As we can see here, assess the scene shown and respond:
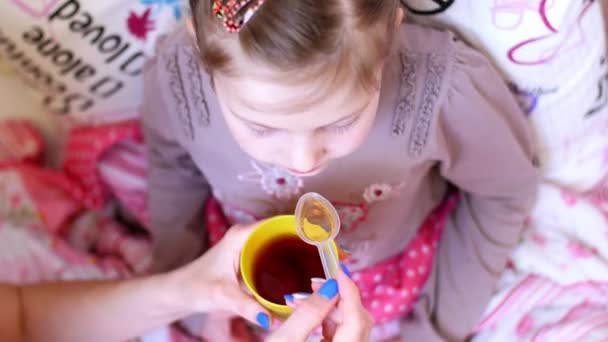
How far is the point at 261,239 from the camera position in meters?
0.71

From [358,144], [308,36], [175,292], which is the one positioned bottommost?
[175,292]

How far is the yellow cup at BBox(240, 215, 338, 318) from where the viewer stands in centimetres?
68

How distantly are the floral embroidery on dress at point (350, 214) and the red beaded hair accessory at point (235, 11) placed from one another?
36 cm

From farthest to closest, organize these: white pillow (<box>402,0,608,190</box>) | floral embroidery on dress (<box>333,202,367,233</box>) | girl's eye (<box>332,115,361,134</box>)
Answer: floral embroidery on dress (<box>333,202,367,233</box>) < white pillow (<box>402,0,608,190</box>) < girl's eye (<box>332,115,361,134</box>)

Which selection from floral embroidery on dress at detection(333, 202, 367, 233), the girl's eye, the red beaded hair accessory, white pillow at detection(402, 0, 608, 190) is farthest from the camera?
floral embroidery on dress at detection(333, 202, 367, 233)

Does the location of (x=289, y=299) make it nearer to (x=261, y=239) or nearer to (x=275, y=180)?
(x=261, y=239)

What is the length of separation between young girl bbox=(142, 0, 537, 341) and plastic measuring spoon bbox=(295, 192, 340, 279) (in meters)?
0.04

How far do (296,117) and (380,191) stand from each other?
263 mm

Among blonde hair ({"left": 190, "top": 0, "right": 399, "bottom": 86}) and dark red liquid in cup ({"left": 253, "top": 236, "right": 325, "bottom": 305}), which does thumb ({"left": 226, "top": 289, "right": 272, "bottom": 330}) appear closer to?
dark red liquid in cup ({"left": 253, "top": 236, "right": 325, "bottom": 305})

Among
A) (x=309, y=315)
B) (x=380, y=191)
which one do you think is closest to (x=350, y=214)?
(x=380, y=191)

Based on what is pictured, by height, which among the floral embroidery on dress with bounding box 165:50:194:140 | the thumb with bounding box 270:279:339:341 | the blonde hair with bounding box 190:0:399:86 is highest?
the blonde hair with bounding box 190:0:399:86

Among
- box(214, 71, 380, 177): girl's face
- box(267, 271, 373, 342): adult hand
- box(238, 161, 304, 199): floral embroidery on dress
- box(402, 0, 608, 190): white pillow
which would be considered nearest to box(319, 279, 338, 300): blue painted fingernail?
box(267, 271, 373, 342): adult hand

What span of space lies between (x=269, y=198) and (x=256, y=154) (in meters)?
0.18

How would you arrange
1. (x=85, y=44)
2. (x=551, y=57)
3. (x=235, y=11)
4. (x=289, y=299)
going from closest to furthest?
(x=235, y=11)
(x=289, y=299)
(x=551, y=57)
(x=85, y=44)
